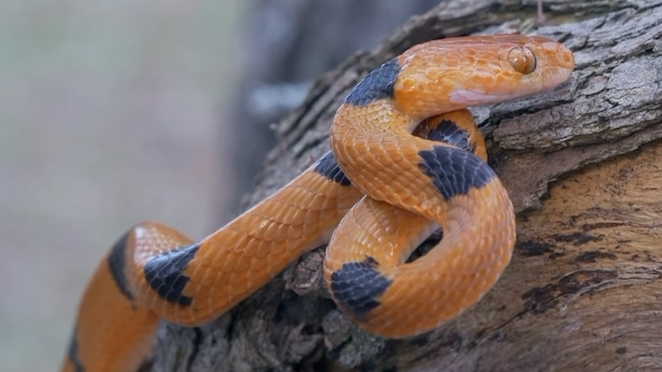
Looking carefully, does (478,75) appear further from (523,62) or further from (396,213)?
(396,213)

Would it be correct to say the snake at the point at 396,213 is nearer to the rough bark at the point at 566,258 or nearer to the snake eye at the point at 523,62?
the snake eye at the point at 523,62

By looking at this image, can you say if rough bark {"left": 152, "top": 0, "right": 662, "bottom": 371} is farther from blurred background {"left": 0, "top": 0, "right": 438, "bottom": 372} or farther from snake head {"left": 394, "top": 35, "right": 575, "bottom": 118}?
blurred background {"left": 0, "top": 0, "right": 438, "bottom": 372}

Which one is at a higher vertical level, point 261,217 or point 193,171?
point 261,217

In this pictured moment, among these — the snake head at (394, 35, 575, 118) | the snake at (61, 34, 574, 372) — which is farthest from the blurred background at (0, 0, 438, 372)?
the snake head at (394, 35, 575, 118)

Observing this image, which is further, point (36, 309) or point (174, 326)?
point (36, 309)

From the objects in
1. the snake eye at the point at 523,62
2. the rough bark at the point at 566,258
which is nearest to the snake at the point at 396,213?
the snake eye at the point at 523,62

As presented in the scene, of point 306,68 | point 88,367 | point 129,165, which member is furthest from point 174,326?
point 129,165

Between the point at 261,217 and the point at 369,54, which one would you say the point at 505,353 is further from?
the point at 369,54
